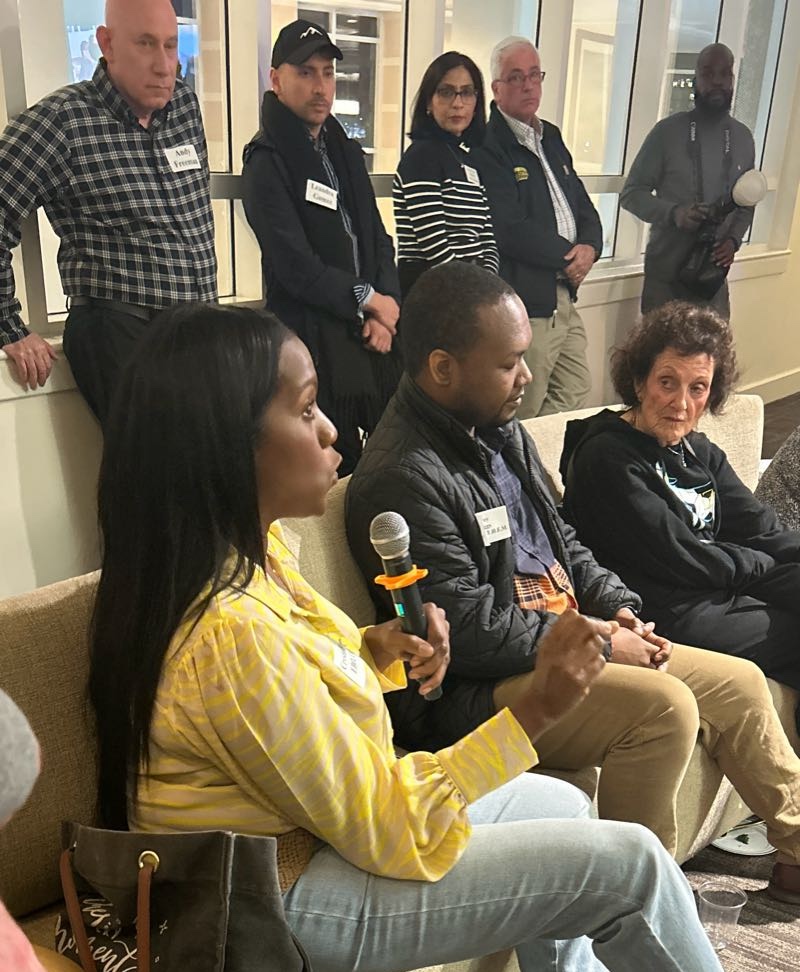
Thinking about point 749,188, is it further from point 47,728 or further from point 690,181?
point 47,728

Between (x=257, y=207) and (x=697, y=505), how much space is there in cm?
166

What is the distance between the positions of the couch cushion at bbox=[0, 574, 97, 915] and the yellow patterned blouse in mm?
178

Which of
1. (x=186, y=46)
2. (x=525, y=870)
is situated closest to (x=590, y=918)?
(x=525, y=870)

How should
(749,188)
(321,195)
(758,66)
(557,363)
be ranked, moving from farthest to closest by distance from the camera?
(758,66) < (749,188) < (557,363) < (321,195)

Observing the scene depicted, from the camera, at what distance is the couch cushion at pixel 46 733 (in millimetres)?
1308

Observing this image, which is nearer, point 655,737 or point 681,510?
point 655,737

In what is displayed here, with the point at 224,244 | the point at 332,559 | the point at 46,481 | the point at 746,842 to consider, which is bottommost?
the point at 746,842

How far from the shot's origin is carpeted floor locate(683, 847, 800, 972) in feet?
6.12

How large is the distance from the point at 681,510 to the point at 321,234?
1554mm

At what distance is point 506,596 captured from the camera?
6.19ft

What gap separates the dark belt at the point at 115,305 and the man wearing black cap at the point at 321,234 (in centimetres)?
45

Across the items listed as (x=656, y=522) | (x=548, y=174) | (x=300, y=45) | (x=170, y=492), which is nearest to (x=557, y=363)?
(x=548, y=174)

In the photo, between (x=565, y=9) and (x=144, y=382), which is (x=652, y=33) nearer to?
(x=565, y=9)

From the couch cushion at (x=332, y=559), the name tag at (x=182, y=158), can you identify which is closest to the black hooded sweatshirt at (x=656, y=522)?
the couch cushion at (x=332, y=559)
